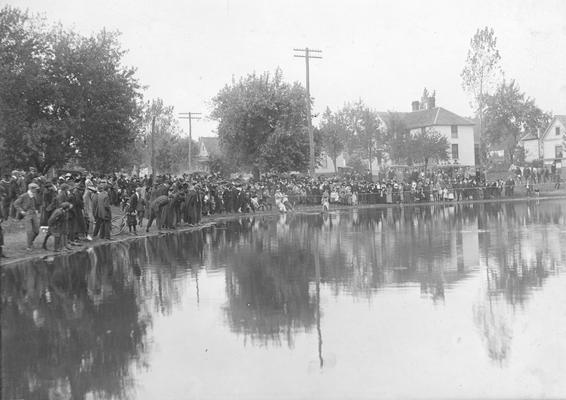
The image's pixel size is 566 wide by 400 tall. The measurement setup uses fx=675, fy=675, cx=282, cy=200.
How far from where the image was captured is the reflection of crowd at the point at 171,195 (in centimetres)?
1741

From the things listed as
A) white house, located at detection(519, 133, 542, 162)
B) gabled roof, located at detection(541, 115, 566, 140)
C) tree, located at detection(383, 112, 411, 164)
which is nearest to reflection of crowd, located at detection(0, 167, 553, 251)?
tree, located at detection(383, 112, 411, 164)

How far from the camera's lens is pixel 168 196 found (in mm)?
24562

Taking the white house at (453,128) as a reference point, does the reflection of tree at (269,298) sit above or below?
below

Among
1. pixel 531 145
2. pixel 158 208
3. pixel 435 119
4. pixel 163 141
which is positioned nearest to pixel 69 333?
pixel 158 208

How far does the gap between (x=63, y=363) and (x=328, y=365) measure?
269cm

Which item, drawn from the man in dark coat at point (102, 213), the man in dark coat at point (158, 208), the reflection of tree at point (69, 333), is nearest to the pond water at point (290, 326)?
the reflection of tree at point (69, 333)

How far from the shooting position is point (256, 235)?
2220 centimetres

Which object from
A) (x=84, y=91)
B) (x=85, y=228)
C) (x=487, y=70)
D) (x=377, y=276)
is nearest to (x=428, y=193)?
(x=487, y=70)

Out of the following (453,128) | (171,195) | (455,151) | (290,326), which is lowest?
(290,326)

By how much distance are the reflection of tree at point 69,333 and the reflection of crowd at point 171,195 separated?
446cm

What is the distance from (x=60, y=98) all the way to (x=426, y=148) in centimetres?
4068

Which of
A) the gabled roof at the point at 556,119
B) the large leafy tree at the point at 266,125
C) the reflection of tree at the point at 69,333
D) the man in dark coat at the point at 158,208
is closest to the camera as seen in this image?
the reflection of tree at the point at 69,333

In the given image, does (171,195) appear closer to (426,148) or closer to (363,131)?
(426,148)

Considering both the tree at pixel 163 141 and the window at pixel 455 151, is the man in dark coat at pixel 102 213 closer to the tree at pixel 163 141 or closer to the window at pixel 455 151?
the tree at pixel 163 141
